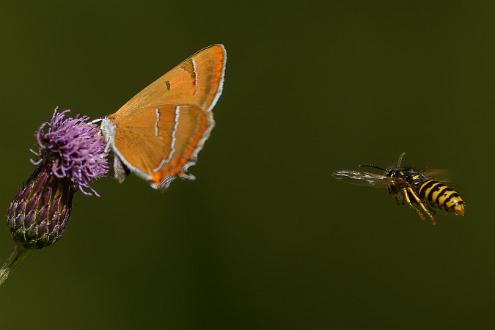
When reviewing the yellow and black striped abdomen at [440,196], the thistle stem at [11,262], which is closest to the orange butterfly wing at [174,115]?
the thistle stem at [11,262]

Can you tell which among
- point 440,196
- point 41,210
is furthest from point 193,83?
point 440,196

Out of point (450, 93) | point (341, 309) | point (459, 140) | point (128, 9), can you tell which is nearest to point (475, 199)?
point (459, 140)

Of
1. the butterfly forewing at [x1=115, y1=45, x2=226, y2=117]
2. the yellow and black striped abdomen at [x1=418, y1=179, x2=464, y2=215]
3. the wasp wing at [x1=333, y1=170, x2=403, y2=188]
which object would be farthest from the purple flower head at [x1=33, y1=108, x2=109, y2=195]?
the yellow and black striped abdomen at [x1=418, y1=179, x2=464, y2=215]

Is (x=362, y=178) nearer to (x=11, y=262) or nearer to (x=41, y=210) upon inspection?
(x=41, y=210)

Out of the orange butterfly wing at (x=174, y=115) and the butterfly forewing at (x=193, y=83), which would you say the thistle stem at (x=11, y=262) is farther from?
the butterfly forewing at (x=193, y=83)

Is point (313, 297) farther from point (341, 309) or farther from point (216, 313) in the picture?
point (216, 313)
